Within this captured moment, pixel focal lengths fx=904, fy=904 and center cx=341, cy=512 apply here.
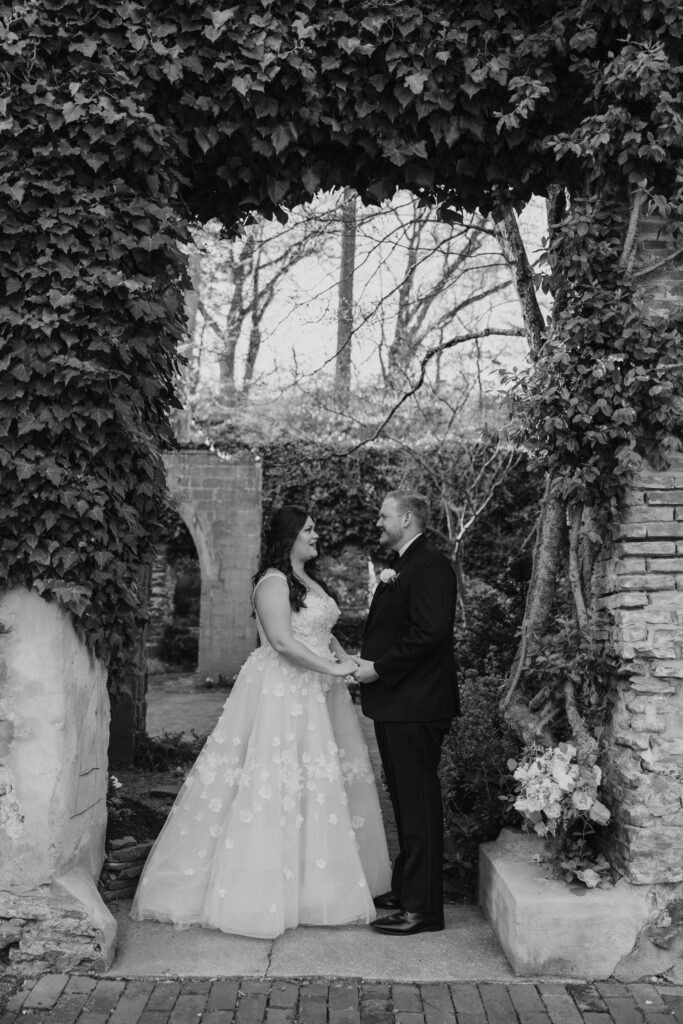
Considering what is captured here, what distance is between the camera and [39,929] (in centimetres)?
375

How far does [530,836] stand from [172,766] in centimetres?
392

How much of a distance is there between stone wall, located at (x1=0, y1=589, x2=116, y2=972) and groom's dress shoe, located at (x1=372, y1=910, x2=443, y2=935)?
1.18 metres

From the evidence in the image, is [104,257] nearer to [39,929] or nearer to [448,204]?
[448,204]

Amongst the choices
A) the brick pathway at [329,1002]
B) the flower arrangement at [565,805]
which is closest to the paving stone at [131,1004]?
the brick pathway at [329,1002]

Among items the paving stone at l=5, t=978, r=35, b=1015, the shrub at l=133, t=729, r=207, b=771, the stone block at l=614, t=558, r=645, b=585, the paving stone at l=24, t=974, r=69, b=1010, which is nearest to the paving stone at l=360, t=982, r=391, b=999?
the paving stone at l=24, t=974, r=69, b=1010

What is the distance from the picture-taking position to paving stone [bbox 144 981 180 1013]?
→ 133 inches

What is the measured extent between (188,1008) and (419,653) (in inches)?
67.0

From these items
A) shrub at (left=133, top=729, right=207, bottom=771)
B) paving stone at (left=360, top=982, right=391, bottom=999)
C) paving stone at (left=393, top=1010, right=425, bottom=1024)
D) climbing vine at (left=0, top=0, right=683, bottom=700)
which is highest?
climbing vine at (left=0, top=0, right=683, bottom=700)

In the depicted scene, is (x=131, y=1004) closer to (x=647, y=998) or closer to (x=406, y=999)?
(x=406, y=999)

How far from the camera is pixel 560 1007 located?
11.3ft

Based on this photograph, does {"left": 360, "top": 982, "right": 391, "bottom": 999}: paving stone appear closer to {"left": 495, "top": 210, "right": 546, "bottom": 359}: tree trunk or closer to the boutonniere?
the boutonniere

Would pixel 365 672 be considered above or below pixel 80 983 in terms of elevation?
above

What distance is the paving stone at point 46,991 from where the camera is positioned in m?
3.42

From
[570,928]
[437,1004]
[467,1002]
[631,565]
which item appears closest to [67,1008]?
[437,1004]
